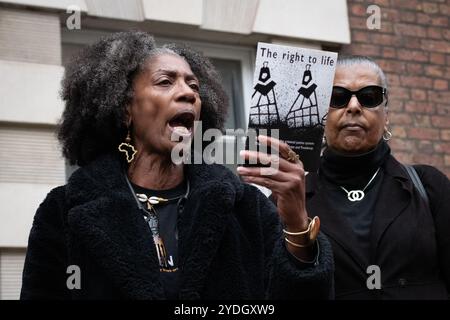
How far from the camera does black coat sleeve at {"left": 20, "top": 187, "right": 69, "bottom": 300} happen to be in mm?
3014

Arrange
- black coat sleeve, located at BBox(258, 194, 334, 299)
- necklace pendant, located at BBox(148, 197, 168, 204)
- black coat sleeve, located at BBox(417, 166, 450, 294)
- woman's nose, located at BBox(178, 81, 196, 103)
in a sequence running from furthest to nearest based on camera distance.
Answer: black coat sleeve, located at BBox(417, 166, 450, 294)
woman's nose, located at BBox(178, 81, 196, 103)
necklace pendant, located at BBox(148, 197, 168, 204)
black coat sleeve, located at BBox(258, 194, 334, 299)

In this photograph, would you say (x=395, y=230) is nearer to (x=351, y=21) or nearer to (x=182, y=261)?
(x=182, y=261)

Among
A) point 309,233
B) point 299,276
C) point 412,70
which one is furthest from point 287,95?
point 412,70

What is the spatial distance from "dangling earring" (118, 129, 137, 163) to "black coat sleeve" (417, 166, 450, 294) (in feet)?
4.21

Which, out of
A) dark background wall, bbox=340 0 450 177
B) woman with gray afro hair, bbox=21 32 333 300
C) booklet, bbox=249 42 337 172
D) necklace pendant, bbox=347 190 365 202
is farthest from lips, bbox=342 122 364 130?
dark background wall, bbox=340 0 450 177

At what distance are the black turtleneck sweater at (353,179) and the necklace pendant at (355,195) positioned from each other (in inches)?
0.5

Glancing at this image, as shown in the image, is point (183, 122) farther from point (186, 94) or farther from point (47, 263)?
point (47, 263)

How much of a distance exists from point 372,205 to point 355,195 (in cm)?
10

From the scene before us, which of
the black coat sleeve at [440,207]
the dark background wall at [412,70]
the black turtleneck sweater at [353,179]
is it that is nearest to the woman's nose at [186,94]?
the black turtleneck sweater at [353,179]

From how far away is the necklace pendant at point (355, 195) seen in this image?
3555mm

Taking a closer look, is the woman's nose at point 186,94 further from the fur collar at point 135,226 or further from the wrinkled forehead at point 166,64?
the fur collar at point 135,226

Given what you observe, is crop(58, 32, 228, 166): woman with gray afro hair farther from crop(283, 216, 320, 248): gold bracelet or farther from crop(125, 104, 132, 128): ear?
crop(283, 216, 320, 248): gold bracelet
